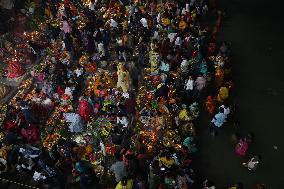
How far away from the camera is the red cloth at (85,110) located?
49.3 ft

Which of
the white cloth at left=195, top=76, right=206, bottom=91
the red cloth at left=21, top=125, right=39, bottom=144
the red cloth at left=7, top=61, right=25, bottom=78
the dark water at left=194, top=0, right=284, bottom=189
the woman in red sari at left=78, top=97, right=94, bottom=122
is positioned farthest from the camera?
the red cloth at left=7, top=61, right=25, bottom=78

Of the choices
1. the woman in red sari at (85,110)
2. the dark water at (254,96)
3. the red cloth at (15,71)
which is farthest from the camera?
the red cloth at (15,71)

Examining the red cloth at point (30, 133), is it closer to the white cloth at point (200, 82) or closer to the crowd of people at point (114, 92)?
the crowd of people at point (114, 92)

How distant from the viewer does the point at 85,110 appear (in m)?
15.1

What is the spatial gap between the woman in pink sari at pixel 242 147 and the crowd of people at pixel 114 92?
0.12 feet

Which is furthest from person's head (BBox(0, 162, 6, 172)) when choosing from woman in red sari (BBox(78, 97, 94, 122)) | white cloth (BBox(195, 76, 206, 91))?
white cloth (BBox(195, 76, 206, 91))

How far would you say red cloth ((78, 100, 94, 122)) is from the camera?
15.0 m

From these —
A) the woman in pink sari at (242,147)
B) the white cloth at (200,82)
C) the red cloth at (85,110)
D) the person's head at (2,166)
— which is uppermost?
the white cloth at (200,82)

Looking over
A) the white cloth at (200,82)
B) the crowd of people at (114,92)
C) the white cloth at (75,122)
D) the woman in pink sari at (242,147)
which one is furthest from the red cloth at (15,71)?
the woman in pink sari at (242,147)

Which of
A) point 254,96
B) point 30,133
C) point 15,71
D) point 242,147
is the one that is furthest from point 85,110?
point 254,96

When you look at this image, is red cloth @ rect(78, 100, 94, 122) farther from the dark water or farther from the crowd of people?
the dark water

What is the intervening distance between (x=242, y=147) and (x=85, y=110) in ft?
21.1

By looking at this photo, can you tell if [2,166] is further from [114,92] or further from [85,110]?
[114,92]

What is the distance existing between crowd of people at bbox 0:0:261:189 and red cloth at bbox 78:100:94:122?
0.05 m
